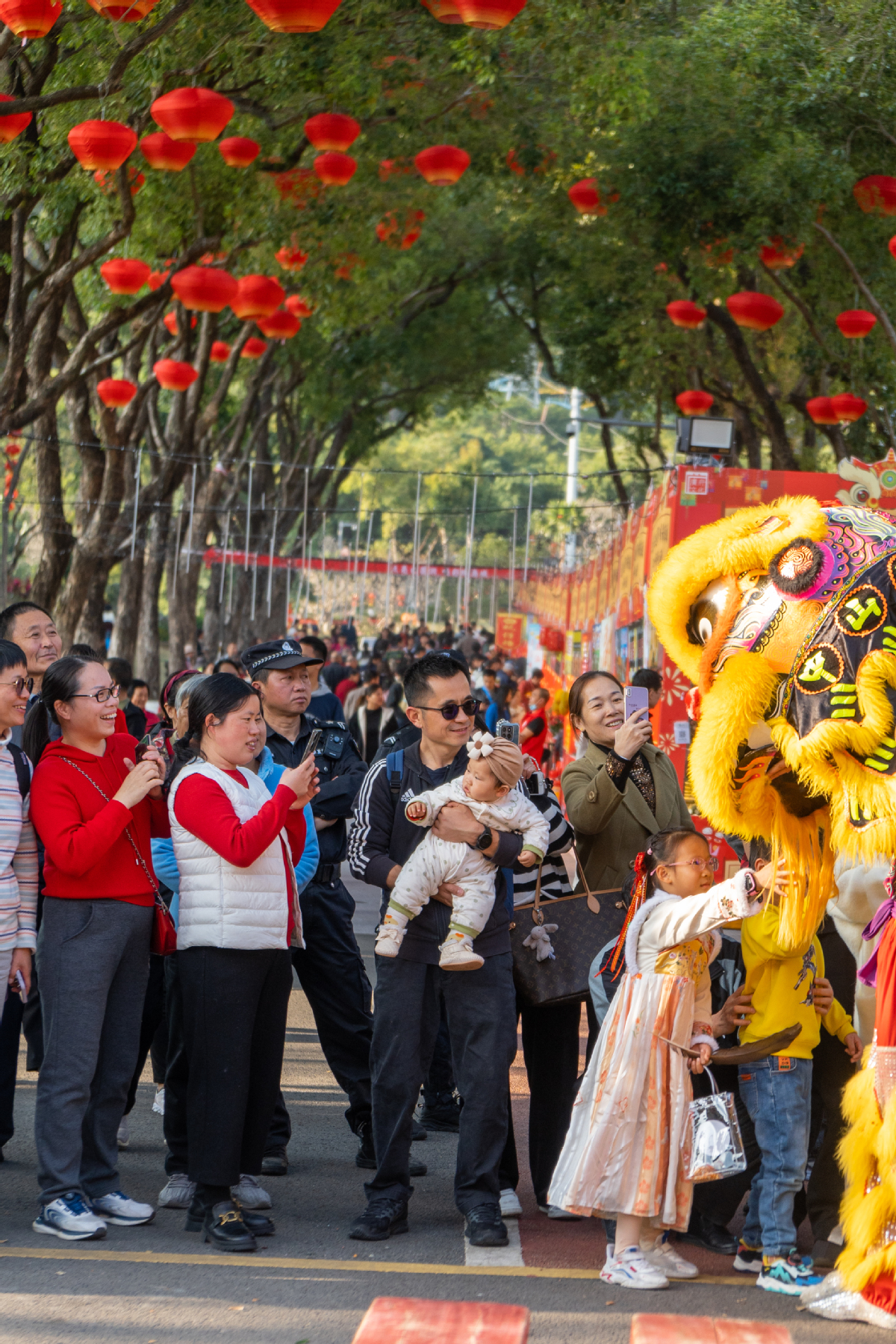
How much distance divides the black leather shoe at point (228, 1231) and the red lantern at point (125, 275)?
331 inches

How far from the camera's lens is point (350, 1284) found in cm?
427

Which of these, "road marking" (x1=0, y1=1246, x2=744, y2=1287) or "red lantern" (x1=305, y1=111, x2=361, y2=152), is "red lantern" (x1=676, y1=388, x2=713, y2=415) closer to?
"red lantern" (x1=305, y1=111, x2=361, y2=152)

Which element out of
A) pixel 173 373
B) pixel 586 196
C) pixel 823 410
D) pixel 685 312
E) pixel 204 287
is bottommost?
pixel 173 373

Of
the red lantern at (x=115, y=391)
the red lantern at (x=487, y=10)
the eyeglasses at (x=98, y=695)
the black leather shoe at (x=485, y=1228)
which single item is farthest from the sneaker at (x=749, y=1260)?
the red lantern at (x=115, y=391)

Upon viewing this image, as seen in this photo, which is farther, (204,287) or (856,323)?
(856,323)

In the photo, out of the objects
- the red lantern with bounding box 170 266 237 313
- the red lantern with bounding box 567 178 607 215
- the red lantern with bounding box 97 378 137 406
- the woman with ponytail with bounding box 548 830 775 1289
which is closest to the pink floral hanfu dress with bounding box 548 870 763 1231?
the woman with ponytail with bounding box 548 830 775 1289

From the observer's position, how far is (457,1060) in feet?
15.5

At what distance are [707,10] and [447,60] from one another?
2.56 metres

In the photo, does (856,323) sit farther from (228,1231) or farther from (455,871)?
(228,1231)

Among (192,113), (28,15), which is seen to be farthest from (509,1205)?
(192,113)

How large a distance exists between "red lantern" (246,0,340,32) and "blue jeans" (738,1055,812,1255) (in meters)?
6.01

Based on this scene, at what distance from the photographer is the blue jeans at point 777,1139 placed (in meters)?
4.32

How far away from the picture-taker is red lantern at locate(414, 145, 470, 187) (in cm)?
1195

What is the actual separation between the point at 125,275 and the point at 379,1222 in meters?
8.51
